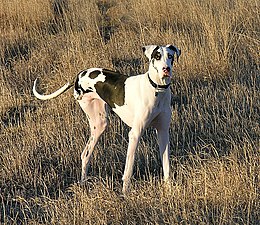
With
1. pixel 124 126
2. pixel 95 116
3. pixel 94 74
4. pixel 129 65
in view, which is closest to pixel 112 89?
pixel 94 74

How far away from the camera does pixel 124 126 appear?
5.91m

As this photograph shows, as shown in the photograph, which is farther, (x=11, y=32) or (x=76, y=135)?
(x=11, y=32)

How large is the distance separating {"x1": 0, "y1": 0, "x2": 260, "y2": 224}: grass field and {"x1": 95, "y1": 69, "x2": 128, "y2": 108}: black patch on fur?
0.69m

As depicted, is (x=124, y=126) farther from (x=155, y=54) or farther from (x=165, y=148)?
(x=155, y=54)

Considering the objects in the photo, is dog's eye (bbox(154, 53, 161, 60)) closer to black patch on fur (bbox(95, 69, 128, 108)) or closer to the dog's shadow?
black patch on fur (bbox(95, 69, 128, 108))

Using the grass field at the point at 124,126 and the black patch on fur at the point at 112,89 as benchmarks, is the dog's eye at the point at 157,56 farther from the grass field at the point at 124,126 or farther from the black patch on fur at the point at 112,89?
the grass field at the point at 124,126

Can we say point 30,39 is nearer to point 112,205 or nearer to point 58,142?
point 58,142

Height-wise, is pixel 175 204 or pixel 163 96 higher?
pixel 163 96

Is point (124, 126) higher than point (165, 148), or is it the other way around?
point (165, 148)

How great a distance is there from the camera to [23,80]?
7.61 metres

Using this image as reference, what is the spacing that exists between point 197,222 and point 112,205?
687 millimetres

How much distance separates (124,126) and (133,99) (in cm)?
139

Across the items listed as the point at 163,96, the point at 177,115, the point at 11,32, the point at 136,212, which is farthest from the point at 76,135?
the point at 11,32

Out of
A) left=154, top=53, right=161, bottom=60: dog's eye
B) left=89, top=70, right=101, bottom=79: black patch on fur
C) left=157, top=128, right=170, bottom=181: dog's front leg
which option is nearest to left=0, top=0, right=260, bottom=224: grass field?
left=157, top=128, right=170, bottom=181: dog's front leg
